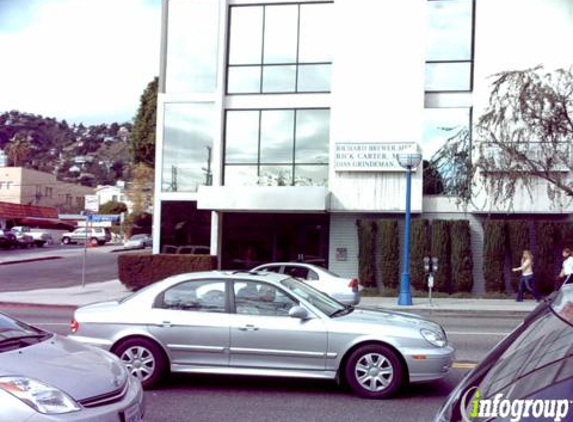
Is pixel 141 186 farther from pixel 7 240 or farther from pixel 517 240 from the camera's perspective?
pixel 517 240

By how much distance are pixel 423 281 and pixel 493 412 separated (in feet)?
66.7

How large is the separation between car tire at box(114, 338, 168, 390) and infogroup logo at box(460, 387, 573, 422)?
5596mm

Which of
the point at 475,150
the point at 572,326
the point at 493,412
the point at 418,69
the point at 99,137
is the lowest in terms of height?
the point at 493,412

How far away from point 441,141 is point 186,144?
942cm

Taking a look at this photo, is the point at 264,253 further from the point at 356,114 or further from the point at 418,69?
the point at 418,69

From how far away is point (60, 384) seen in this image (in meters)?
4.57

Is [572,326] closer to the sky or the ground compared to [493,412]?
closer to the sky

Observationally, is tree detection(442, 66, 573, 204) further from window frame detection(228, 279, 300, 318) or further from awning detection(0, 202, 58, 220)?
awning detection(0, 202, 58, 220)

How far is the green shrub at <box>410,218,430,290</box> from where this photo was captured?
22.3 metres

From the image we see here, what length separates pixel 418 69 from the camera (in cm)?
2294

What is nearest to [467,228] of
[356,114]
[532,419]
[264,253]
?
[356,114]

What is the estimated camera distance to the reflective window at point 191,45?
24.9 metres

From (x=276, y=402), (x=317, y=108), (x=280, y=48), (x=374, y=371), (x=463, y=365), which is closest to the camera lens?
(x=276, y=402)

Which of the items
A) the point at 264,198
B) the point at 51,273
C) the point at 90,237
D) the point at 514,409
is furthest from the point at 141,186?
the point at 514,409
